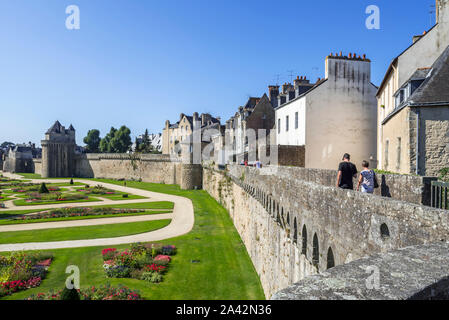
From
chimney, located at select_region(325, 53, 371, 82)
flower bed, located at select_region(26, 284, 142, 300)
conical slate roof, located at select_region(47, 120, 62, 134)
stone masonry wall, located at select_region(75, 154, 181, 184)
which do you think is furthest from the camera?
conical slate roof, located at select_region(47, 120, 62, 134)

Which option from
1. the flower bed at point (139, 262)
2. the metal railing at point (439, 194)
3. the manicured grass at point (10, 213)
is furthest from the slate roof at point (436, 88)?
the manicured grass at point (10, 213)

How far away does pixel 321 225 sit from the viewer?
5.76m

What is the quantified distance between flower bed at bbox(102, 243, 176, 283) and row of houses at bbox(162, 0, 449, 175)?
1055 cm

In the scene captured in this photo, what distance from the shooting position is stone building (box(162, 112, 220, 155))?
219 ft

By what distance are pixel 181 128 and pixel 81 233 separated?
54.1 metres

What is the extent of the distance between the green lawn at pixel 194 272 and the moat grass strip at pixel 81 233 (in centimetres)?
316

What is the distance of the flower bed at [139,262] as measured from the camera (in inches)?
561

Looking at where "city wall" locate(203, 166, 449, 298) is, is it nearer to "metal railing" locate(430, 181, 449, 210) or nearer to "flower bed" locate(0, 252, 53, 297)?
"metal railing" locate(430, 181, 449, 210)

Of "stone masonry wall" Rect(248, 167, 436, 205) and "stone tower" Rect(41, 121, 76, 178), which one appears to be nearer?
"stone masonry wall" Rect(248, 167, 436, 205)

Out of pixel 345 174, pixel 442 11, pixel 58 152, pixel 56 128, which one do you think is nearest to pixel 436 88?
pixel 442 11

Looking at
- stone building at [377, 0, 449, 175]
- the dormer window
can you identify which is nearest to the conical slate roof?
stone building at [377, 0, 449, 175]

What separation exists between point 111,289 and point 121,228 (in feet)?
37.5

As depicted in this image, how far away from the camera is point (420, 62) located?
→ 49.2ft
